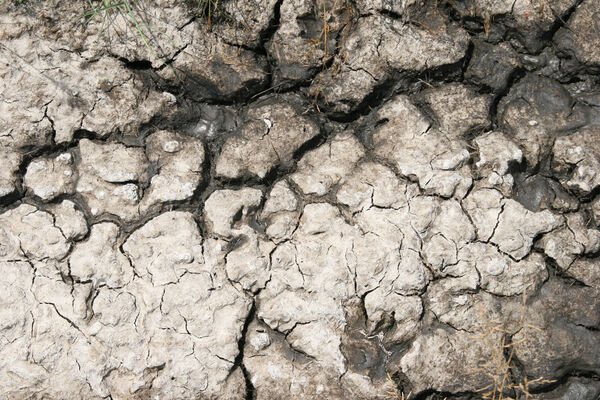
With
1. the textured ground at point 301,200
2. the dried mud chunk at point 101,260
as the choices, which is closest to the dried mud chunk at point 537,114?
the textured ground at point 301,200

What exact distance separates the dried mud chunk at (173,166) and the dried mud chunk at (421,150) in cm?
73

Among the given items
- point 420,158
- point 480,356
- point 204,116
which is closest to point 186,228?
point 204,116

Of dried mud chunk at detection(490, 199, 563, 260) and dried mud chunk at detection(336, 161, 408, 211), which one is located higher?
dried mud chunk at detection(336, 161, 408, 211)

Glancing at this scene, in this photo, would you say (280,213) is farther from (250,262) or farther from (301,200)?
(250,262)

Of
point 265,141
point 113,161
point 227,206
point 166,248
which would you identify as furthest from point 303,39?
point 166,248

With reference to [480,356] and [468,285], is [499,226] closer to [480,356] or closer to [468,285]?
[468,285]

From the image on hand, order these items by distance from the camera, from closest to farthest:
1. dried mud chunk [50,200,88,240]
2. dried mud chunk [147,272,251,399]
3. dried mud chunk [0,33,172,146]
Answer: dried mud chunk [147,272,251,399] < dried mud chunk [50,200,88,240] < dried mud chunk [0,33,172,146]

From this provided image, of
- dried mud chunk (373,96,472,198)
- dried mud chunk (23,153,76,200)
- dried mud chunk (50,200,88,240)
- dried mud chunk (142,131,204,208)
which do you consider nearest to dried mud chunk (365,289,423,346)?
dried mud chunk (373,96,472,198)

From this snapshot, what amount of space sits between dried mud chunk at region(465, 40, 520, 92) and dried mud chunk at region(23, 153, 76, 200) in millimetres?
1666

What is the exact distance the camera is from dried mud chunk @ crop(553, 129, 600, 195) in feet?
7.09

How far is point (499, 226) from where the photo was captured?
6.95 feet

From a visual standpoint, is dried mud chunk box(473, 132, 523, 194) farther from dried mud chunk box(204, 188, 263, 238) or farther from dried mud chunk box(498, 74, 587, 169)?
dried mud chunk box(204, 188, 263, 238)

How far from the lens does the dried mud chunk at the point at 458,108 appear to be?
2.24 metres

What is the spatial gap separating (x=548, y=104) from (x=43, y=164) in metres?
2.06
